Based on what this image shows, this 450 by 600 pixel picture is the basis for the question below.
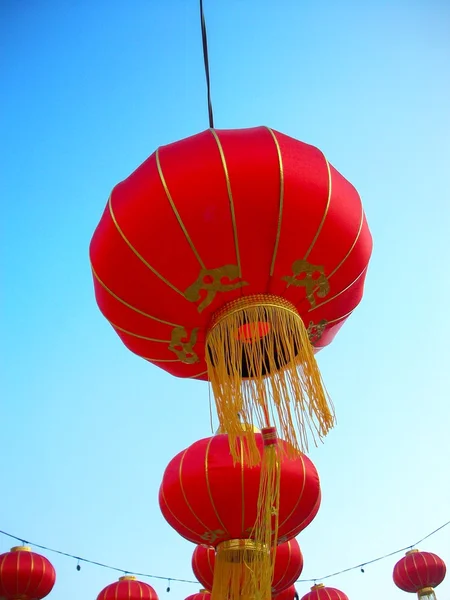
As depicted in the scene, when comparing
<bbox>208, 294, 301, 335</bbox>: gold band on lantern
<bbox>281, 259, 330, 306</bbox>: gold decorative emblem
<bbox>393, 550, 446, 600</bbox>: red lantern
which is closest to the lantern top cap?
<bbox>393, 550, 446, 600</bbox>: red lantern

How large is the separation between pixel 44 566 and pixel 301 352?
193 inches

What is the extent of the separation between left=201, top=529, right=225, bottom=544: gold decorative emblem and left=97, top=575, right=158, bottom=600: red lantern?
3.11 metres

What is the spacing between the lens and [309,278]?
180cm

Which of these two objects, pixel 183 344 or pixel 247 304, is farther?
pixel 183 344

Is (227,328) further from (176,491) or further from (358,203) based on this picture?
(176,491)

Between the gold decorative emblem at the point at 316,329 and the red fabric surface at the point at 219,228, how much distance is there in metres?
0.17

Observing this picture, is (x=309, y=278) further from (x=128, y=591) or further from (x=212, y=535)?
(x=128, y=591)

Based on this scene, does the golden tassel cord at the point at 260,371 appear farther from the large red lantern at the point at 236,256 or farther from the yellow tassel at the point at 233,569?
the yellow tassel at the point at 233,569

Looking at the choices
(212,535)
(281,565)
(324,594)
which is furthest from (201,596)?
(212,535)

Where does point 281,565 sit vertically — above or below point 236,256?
below

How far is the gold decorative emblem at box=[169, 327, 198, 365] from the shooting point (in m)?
1.91

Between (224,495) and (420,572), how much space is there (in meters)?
4.64

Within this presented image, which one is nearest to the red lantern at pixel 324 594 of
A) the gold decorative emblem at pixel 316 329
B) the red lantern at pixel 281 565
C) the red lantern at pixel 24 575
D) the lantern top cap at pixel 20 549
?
the red lantern at pixel 281 565

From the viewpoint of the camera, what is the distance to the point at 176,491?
337 centimetres
